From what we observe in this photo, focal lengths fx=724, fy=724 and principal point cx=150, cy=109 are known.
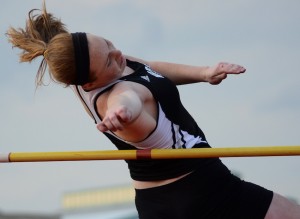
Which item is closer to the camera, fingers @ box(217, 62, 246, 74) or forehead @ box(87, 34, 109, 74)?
forehead @ box(87, 34, 109, 74)

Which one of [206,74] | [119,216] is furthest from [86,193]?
[206,74]

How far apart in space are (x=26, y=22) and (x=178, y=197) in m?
1.26

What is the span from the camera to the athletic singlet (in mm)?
3639

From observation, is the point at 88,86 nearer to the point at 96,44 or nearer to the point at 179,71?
the point at 96,44

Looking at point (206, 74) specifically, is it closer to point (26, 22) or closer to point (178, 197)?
point (178, 197)

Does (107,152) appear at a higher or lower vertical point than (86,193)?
higher

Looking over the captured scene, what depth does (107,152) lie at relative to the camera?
3.62m

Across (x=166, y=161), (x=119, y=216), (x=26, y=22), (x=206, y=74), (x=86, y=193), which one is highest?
(x=26, y=22)

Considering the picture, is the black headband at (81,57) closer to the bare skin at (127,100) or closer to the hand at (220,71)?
the bare skin at (127,100)

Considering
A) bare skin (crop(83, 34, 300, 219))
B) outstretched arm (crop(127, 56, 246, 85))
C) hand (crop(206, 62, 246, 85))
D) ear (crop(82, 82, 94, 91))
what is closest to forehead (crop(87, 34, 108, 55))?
bare skin (crop(83, 34, 300, 219))

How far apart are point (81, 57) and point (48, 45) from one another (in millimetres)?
224

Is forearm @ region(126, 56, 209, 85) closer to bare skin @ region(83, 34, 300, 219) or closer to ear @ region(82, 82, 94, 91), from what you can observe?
bare skin @ region(83, 34, 300, 219)

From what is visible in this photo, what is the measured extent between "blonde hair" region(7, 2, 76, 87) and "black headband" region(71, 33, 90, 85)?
20mm

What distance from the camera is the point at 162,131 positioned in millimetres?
3635
